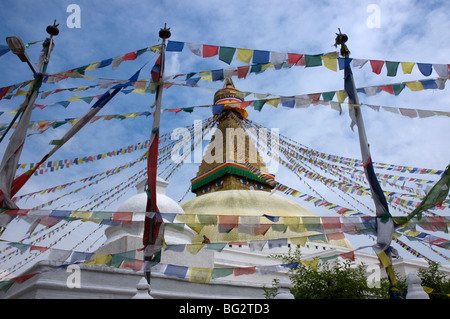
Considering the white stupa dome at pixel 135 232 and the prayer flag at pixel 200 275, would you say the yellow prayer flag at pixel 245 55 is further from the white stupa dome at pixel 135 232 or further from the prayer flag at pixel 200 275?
the white stupa dome at pixel 135 232

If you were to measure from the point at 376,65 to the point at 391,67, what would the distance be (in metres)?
0.26

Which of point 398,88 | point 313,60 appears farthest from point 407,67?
point 313,60

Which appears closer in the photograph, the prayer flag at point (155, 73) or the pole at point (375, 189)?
the pole at point (375, 189)

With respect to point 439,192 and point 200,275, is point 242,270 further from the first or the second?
point 439,192

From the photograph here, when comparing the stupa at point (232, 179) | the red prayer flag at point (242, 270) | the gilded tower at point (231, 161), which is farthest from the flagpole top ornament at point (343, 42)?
the gilded tower at point (231, 161)

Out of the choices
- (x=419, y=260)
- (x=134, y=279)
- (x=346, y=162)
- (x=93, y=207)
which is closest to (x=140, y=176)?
(x=93, y=207)

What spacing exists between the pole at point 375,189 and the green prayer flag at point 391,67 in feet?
2.11

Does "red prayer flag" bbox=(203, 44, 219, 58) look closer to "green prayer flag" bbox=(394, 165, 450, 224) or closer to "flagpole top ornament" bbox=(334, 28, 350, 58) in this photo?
"flagpole top ornament" bbox=(334, 28, 350, 58)

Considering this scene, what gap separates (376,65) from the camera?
6613mm

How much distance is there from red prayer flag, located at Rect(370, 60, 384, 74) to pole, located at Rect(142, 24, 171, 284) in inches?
152

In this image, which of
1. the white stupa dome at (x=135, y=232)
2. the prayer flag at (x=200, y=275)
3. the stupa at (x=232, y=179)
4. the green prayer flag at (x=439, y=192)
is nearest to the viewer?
the prayer flag at (x=200, y=275)

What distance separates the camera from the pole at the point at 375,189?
18.7ft

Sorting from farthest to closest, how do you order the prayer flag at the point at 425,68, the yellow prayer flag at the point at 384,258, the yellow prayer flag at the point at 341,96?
the yellow prayer flag at the point at 341,96 → the prayer flag at the point at 425,68 → the yellow prayer flag at the point at 384,258
